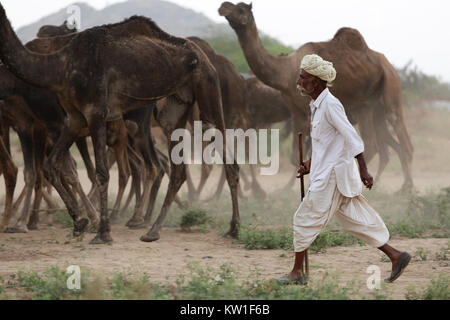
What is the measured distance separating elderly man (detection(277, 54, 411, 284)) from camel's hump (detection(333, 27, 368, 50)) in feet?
19.6

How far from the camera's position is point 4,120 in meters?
9.89

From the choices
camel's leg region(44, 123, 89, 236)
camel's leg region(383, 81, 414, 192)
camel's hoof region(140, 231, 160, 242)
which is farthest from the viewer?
camel's leg region(383, 81, 414, 192)

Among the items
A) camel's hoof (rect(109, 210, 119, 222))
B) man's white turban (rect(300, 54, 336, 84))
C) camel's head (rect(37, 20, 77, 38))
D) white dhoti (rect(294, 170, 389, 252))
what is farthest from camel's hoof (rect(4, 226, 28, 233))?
man's white turban (rect(300, 54, 336, 84))

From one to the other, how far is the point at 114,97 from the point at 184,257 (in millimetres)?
2043

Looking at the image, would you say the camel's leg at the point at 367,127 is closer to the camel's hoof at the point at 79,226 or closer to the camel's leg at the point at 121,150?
the camel's leg at the point at 121,150

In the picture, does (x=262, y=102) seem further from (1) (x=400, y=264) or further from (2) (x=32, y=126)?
(1) (x=400, y=264)

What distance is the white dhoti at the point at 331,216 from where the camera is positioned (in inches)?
218

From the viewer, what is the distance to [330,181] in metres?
5.55

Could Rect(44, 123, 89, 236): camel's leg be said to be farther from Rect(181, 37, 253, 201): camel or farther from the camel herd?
Rect(181, 37, 253, 201): camel

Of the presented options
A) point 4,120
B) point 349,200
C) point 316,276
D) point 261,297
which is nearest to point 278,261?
point 316,276

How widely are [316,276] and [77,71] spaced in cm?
348

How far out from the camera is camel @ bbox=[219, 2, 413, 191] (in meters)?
10.3

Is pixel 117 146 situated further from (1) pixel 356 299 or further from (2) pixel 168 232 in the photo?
(1) pixel 356 299

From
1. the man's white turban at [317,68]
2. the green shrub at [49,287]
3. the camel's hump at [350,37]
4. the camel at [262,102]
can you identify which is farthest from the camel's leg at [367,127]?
the green shrub at [49,287]
